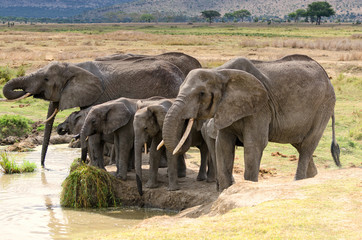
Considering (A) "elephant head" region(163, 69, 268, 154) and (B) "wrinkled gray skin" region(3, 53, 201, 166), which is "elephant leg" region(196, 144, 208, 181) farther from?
(A) "elephant head" region(163, 69, 268, 154)

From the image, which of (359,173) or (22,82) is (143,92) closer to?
(22,82)

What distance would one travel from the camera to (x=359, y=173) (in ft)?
27.0

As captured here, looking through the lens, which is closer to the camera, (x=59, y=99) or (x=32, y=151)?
(x=59, y=99)

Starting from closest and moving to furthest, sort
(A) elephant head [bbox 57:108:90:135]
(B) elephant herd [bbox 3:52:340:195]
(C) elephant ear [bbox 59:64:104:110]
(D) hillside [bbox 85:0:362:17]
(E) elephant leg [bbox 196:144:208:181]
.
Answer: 1. (B) elephant herd [bbox 3:52:340:195]
2. (E) elephant leg [bbox 196:144:208:181]
3. (A) elephant head [bbox 57:108:90:135]
4. (C) elephant ear [bbox 59:64:104:110]
5. (D) hillside [bbox 85:0:362:17]

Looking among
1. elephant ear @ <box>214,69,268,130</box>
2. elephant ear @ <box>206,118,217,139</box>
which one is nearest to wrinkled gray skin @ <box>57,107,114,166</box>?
elephant ear @ <box>206,118,217,139</box>

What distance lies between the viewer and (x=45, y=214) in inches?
393

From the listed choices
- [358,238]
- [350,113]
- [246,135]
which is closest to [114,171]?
[246,135]

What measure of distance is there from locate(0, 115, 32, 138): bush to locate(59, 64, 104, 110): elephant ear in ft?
15.3

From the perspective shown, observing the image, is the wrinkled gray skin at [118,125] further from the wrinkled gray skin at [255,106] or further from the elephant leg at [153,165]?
the wrinkled gray skin at [255,106]

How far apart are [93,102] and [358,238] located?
8.22 meters

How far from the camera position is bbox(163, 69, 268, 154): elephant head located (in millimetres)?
7906

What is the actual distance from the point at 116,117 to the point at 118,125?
138 mm

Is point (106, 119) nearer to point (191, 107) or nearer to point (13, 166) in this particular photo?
point (13, 166)

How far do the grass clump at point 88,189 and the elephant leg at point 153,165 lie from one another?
2.12ft
